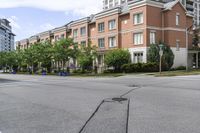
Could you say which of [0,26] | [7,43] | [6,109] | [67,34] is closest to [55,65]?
[67,34]

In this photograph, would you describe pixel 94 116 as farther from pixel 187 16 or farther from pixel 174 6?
pixel 187 16

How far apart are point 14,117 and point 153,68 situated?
28.7 m

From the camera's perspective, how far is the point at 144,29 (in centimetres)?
3662

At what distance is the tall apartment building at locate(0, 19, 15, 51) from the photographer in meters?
176

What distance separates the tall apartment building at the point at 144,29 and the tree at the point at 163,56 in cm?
78

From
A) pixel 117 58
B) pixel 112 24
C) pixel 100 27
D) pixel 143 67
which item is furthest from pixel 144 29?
pixel 100 27

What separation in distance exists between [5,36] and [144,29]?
544ft

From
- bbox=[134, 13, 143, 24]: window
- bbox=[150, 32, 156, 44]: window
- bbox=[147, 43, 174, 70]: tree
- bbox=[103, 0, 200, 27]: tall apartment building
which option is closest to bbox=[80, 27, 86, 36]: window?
bbox=[134, 13, 143, 24]: window

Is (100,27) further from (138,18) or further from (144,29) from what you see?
(144,29)

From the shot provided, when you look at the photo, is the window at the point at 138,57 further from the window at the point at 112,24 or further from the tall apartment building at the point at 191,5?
the tall apartment building at the point at 191,5

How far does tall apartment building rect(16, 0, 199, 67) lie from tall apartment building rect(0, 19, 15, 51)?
148170mm

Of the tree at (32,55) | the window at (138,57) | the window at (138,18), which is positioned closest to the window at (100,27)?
the window at (138,18)

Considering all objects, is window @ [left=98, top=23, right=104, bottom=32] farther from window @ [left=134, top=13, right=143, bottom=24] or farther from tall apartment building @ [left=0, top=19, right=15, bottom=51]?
tall apartment building @ [left=0, top=19, right=15, bottom=51]

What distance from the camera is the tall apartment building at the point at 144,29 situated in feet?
121
